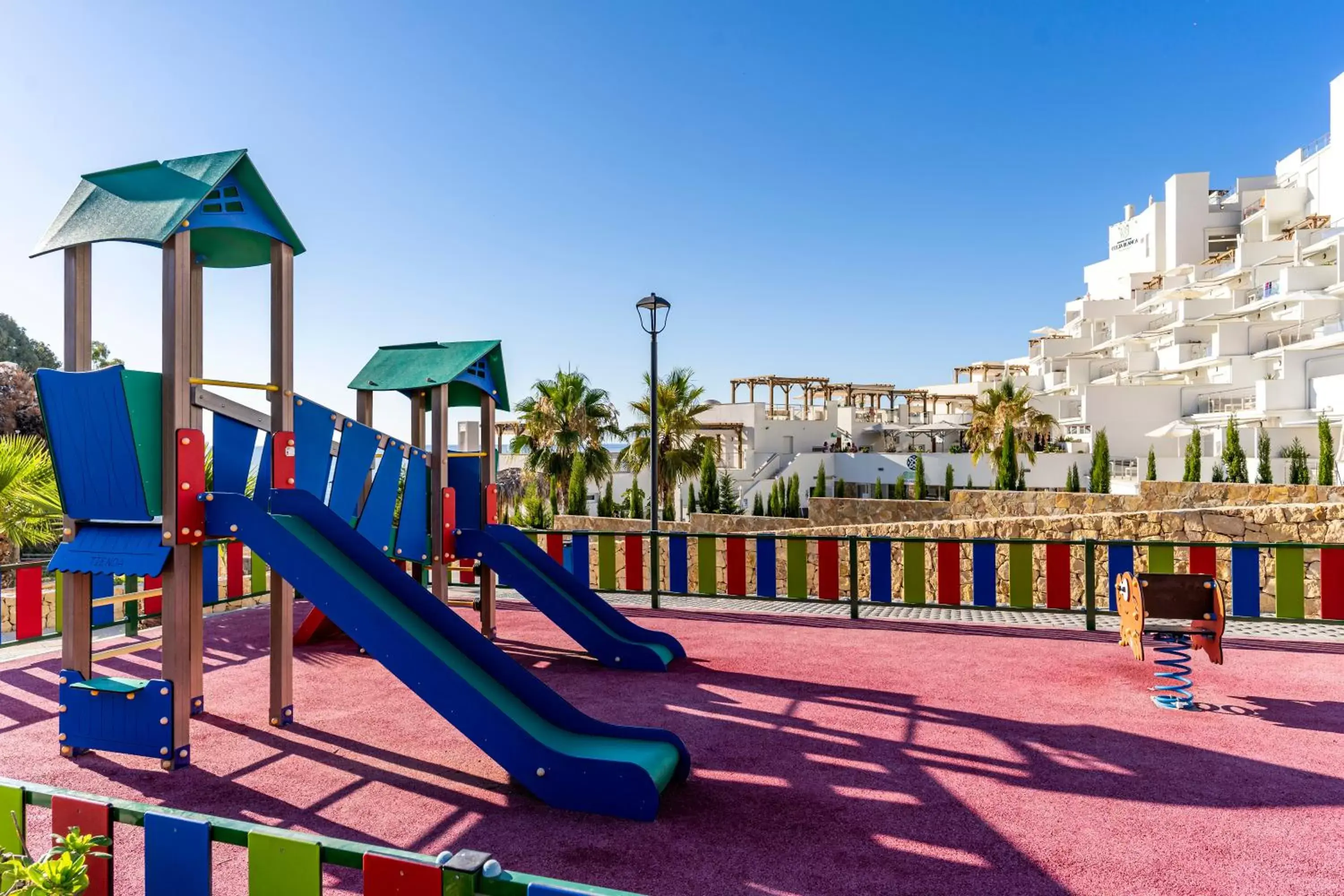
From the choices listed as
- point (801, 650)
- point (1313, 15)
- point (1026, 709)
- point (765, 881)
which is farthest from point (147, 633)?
point (1313, 15)

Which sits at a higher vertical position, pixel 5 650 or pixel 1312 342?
pixel 1312 342

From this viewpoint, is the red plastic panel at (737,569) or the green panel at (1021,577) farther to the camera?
the red plastic panel at (737,569)

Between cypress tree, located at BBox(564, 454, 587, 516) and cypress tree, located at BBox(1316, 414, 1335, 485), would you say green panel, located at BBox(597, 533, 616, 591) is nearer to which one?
cypress tree, located at BBox(564, 454, 587, 516)

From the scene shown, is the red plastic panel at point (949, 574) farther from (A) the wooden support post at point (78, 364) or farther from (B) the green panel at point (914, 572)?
(A) the wooden support post at point (78, 364)

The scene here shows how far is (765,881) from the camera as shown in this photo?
3891 mm

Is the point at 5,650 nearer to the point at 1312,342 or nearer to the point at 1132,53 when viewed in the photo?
the point at 1132,53

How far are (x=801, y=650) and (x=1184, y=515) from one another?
1201 cm

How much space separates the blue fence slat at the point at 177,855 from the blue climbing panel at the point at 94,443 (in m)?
3.75

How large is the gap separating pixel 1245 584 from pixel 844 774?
666 cm

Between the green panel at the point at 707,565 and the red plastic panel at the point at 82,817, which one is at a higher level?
the red plastic panel at the point at 82,817

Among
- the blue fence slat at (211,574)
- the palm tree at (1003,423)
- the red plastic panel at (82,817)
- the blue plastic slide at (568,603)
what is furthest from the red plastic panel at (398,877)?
the palm tree at (1003,423)

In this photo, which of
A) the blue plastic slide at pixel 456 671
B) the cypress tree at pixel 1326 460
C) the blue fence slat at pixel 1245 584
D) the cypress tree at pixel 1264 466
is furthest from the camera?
the cypress tree at pixel 1264 466

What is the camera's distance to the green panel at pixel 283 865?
227 centimetres

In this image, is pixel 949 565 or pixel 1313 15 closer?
pixel 949 565
